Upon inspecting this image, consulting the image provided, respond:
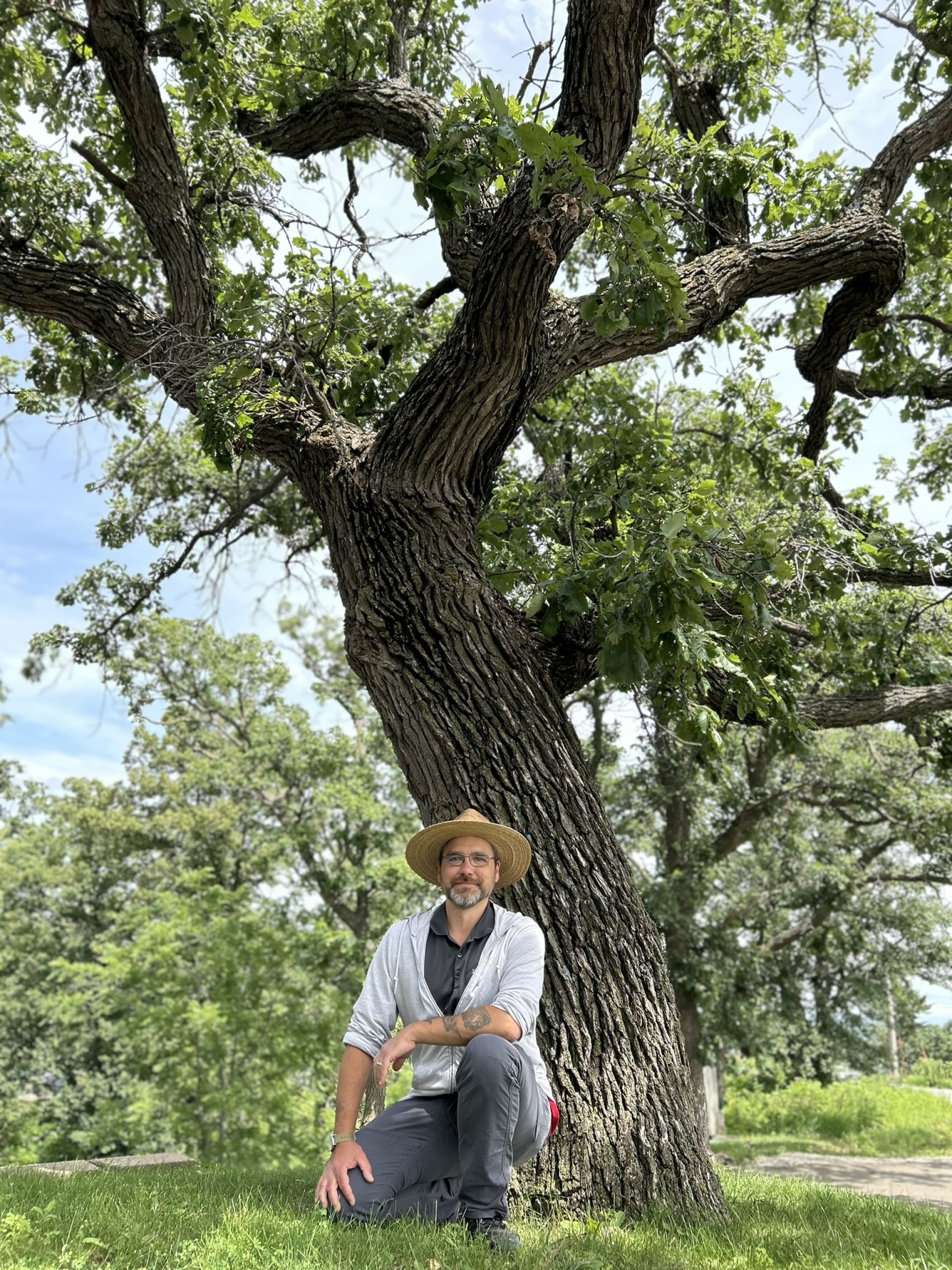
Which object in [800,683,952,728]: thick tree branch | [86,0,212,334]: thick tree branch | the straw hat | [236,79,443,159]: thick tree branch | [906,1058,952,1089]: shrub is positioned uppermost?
[236,79,443,159]: thick tree branch

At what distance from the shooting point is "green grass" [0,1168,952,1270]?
240 cm

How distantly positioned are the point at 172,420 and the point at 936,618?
609cm

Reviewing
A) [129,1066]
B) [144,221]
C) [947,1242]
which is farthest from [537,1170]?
[129,1066]

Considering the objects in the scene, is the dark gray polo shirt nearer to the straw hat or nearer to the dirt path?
the straw hat

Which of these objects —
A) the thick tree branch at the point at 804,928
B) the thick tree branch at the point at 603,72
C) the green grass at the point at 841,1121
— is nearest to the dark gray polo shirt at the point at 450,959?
the thick tree branch at the point at 603,72

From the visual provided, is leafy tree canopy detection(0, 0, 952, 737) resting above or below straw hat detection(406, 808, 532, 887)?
above

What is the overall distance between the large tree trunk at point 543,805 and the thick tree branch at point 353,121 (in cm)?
266

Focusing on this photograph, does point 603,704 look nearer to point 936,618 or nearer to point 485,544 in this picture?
point 936,618

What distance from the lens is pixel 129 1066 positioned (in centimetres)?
1900

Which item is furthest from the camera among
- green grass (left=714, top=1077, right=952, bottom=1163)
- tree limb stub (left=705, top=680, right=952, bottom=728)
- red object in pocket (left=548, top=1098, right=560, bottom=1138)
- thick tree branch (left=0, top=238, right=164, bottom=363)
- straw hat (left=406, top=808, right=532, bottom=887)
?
green grass (left=714, top=1077, right=952, bottom=1163)

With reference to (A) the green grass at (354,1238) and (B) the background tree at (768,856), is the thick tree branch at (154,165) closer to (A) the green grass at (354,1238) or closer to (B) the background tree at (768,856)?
(A) the green grass at (354,1238)

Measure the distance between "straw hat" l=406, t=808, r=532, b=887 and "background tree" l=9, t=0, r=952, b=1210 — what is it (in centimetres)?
17

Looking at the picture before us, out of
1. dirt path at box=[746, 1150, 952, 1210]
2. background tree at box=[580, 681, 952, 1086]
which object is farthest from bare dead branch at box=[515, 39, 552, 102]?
dirt path at box=[746, 1150, 952, 1210]

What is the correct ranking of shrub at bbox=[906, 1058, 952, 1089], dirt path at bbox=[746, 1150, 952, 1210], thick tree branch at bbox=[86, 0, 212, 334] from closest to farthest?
1. thick tree branch at bbox=[86, 0, 212, 334]
2. dirt path at bbox=[746, 1150, 952, 1210]
3. shrub at bbox=[906, 1058, 952, 1089]
